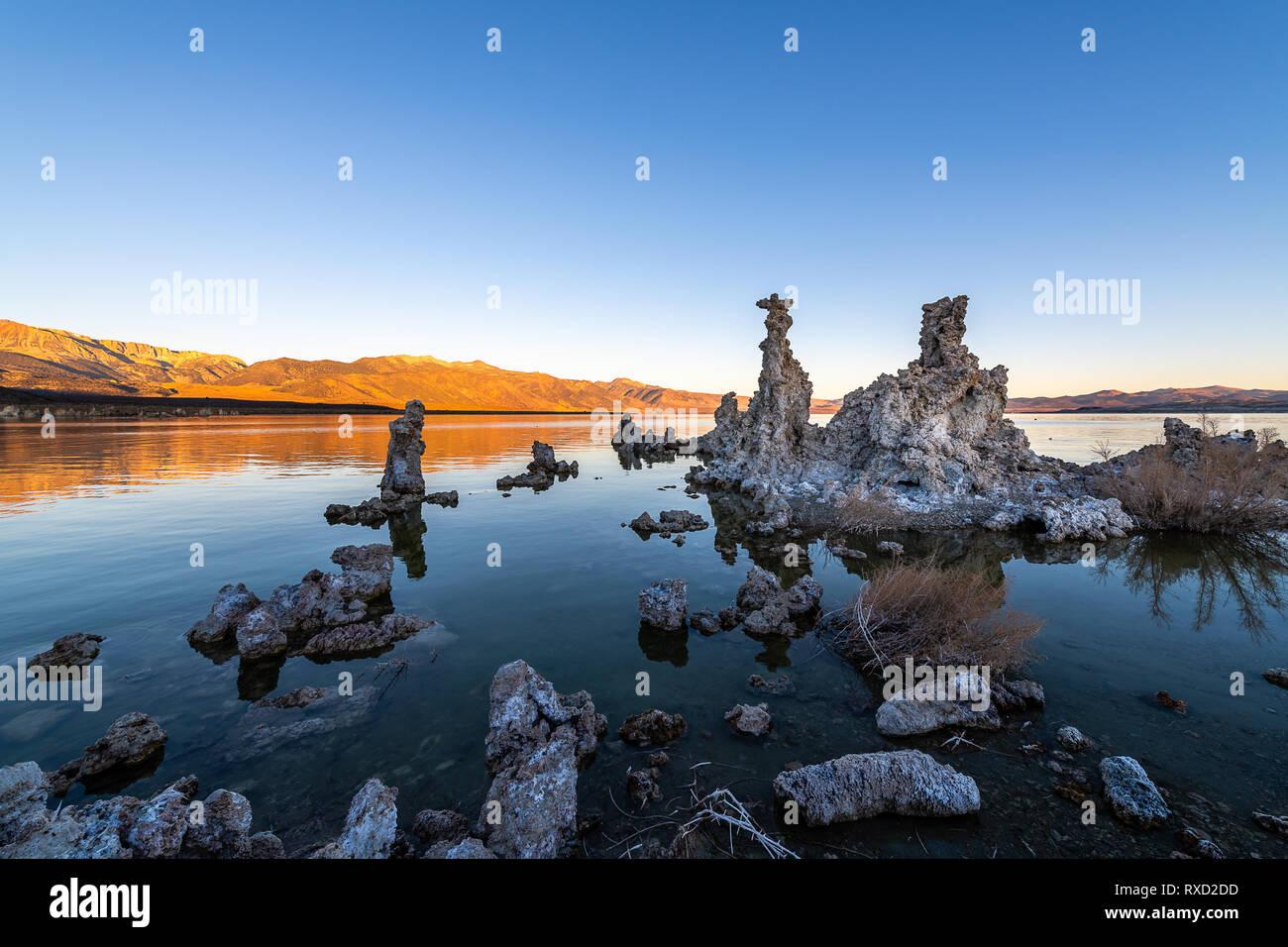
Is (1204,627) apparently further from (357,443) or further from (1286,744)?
(357,443)

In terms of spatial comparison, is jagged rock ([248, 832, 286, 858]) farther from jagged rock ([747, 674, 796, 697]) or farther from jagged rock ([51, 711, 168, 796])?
jagged rock ([747, 674, 796, 697])

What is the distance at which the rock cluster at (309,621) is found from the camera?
9391 millimetres

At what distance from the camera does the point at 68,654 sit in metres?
8.69

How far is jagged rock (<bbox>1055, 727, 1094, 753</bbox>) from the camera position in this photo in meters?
6.37

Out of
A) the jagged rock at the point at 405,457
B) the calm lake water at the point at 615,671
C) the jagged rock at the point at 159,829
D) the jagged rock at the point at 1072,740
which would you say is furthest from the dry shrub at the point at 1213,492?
the jagged rock at the point at 405,457

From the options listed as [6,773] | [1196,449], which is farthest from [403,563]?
[1196,449]

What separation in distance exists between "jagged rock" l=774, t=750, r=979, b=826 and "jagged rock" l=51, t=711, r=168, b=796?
8276 millimetres

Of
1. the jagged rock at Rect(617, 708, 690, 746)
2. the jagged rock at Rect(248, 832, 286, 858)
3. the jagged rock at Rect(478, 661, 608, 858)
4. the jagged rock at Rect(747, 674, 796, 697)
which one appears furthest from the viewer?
the jagged rock at Rect(747, 674, 796, 697)

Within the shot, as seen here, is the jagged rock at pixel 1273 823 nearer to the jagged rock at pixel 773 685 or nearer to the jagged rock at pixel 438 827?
the jagged rock at pixel 773 685

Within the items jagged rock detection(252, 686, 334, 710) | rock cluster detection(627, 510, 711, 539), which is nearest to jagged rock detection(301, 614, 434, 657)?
jagged rock detection(252, 686, 334, 710)

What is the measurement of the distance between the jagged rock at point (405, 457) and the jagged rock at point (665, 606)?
60.4 ft

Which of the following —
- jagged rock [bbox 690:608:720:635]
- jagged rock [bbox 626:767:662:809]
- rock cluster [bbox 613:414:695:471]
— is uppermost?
rock cluster [bbox 613:414:695:471]

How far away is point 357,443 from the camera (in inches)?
2073
